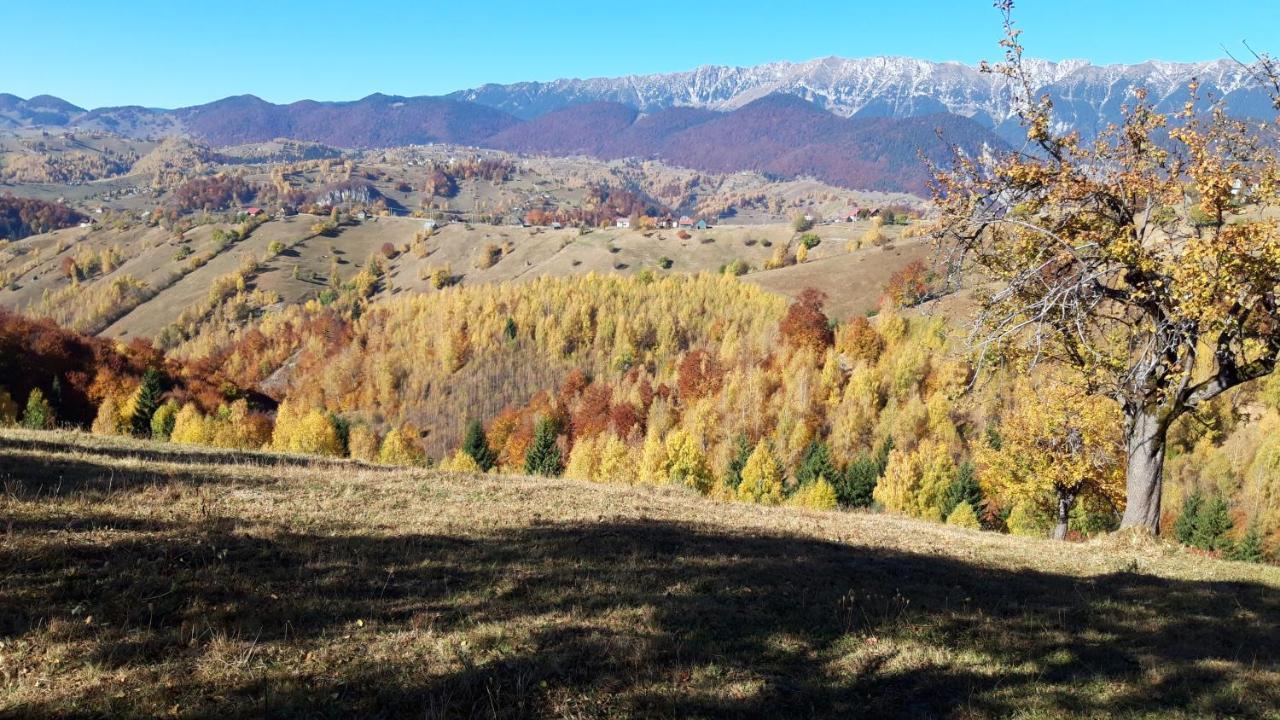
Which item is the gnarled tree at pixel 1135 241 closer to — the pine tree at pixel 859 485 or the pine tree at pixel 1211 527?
the pine tree at pixel 1211 527

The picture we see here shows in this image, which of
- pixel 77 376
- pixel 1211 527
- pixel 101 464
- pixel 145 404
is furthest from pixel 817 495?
pixel 77 376

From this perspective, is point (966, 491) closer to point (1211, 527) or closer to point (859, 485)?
point (859, 485)

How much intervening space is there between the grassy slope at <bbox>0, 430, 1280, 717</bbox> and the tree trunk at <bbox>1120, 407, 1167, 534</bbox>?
2.63 metres

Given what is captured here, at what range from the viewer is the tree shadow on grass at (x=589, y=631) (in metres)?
6.59

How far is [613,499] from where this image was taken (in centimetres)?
1814

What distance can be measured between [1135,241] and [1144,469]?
Result: 231 inches

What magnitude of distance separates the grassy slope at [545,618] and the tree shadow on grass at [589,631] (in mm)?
36

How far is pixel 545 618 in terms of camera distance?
27.8 feet

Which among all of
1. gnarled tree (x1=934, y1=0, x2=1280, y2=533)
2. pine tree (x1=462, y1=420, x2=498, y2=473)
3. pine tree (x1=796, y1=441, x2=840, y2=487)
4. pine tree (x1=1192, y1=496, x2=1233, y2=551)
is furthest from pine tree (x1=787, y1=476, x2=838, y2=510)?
gnarled tree (x1=934, y1=0, x2=1280, y2=533)

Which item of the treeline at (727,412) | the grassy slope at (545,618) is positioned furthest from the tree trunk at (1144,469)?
the grassy slope at (545,618)

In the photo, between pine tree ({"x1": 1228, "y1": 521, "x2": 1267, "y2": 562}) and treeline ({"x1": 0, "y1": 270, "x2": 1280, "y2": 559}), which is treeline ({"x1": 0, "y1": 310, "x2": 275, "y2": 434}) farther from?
pine tree ({"x1": 1228, "y1": 521, "x2": 1267, "y2": 562})

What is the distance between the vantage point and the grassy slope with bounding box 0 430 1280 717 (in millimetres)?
6559

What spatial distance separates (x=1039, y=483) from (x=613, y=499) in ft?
105

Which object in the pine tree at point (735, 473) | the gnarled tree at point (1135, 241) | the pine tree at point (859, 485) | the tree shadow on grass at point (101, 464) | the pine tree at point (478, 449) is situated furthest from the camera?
the pine tree at point (478, 449)
